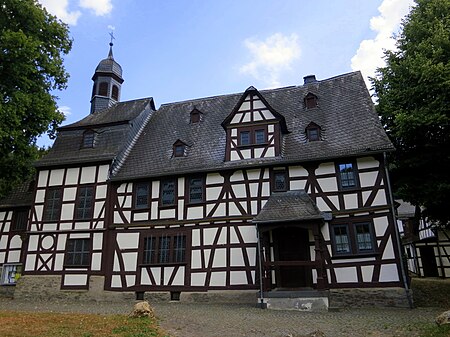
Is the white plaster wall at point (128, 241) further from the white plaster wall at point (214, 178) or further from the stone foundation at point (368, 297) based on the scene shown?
the stone foundation at point (368, 297)

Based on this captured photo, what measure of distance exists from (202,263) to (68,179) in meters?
8.57

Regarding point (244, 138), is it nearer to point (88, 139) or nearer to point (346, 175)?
point (346, 175)

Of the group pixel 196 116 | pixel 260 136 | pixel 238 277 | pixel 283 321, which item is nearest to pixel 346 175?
pixel 260 136

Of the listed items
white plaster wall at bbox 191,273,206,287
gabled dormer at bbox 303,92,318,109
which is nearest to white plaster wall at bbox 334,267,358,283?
white plaster wall at bbox 191,273,206,287

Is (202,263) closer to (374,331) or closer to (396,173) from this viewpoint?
(374,331)

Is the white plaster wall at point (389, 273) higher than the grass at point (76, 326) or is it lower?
higher

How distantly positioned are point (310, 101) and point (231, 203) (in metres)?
7.38

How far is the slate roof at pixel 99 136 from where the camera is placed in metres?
19.6

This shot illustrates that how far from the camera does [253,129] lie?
17.9 meters

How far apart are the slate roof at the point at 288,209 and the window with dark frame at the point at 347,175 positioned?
1652mm

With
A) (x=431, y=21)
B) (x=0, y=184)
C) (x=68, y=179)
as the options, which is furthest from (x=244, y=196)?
(x=0, y=184)

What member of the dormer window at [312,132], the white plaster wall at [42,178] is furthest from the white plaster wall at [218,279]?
the white plaster wall at [42,178]

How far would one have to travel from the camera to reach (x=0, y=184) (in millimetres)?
20562

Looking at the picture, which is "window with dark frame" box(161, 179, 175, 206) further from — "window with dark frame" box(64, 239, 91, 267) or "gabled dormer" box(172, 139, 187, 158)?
"window with dark frame" box(64, 239, 91, 267)
